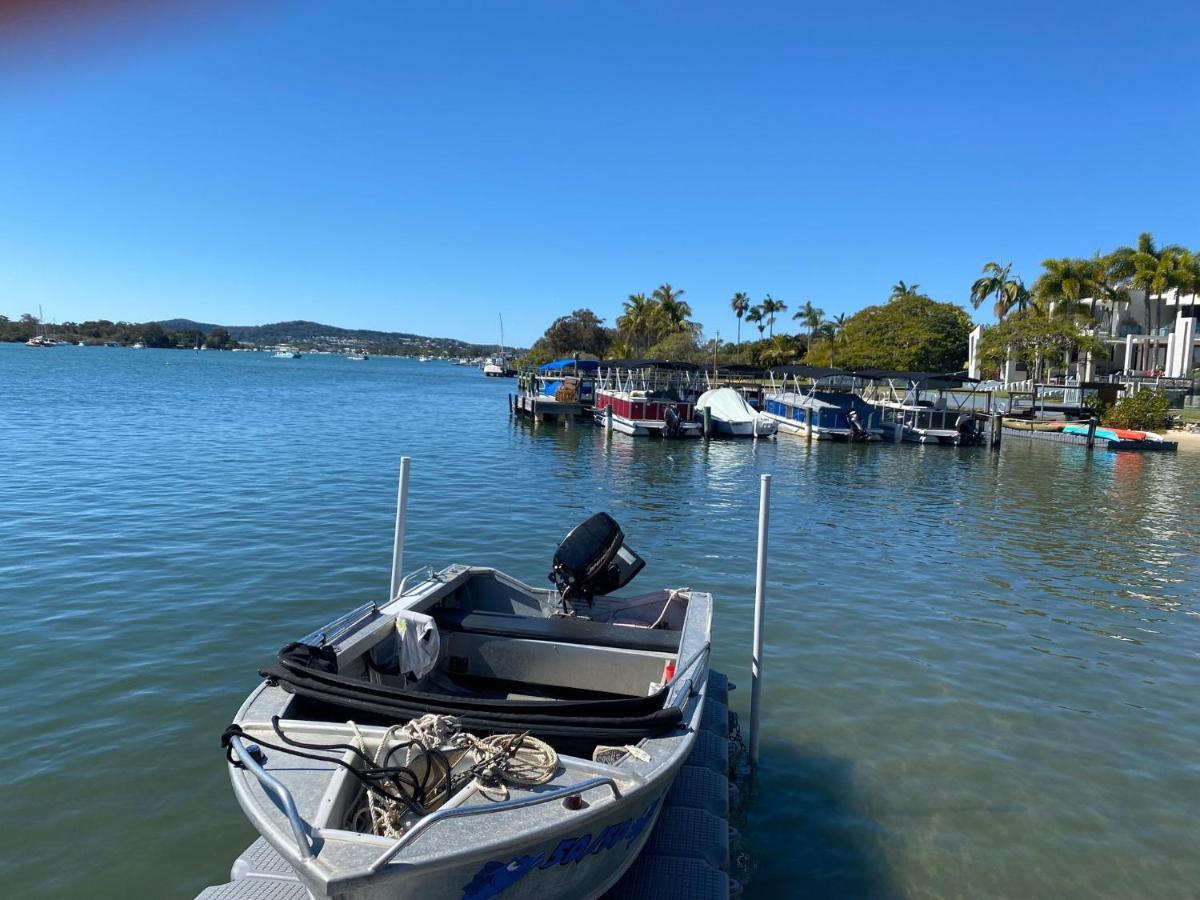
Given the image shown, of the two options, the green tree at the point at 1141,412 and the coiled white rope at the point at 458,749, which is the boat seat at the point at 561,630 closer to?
the coiled white rope at the point at 458,749

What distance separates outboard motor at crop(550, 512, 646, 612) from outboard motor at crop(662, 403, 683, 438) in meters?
31.8

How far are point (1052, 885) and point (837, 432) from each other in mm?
37090

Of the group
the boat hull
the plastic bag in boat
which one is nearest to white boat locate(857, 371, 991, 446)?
the boat hull

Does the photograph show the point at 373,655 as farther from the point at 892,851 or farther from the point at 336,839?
the point at 892,851

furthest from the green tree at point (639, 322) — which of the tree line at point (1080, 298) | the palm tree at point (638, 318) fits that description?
the tree line at point (1080, 298)

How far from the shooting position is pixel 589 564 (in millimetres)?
8555

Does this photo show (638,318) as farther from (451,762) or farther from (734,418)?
(451,762)

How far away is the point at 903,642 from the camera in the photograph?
1095cm

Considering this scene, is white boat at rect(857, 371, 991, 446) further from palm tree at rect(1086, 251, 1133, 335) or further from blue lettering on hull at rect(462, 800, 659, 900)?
blue lettering on hull at rect(462, 800, 659, 900)

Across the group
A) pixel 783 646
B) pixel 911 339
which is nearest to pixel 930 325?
pixel 911 339

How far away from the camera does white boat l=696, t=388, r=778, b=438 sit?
42.8 m

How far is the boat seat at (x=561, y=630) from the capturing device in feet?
22.5

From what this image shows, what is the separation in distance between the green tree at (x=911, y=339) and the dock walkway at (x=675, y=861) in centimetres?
7894

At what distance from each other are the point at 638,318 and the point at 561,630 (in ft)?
331
